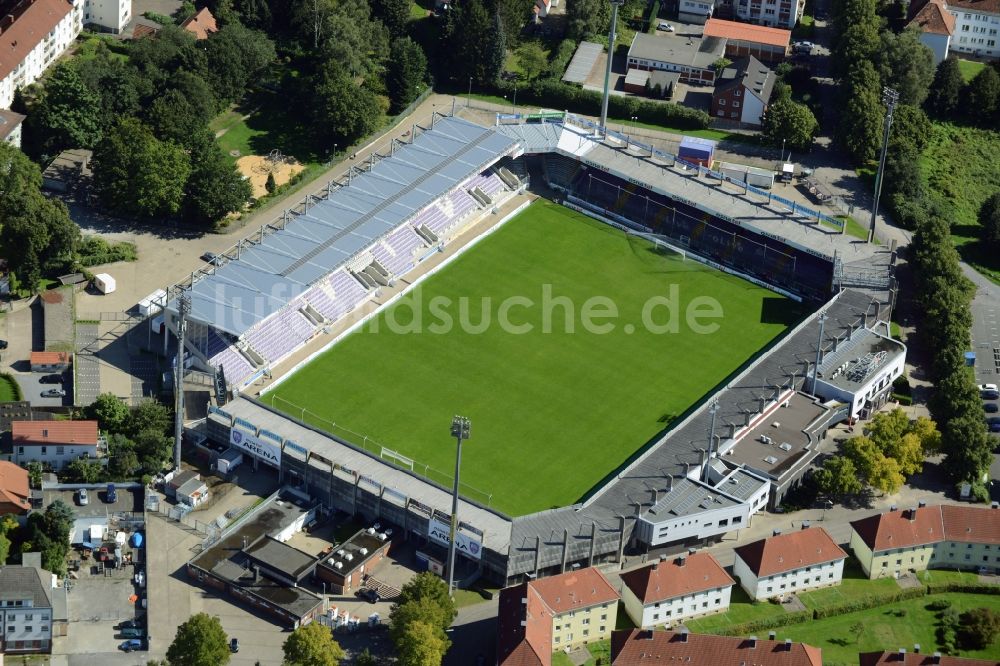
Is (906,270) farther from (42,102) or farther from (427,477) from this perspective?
(42,102)

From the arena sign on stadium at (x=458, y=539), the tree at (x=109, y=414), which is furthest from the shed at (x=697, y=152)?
the tree at (x=109, y=414)

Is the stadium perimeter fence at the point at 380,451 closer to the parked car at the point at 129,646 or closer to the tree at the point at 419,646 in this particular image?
the tree at the point at 419,646

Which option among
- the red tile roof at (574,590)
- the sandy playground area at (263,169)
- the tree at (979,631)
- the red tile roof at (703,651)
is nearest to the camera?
the red tile roof at (703,651)

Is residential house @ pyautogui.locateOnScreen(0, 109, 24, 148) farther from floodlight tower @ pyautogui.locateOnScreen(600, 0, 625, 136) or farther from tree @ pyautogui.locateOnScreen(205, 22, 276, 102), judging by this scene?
floodlight tower @ pyautogui.locateOnScreen(600, 0, 625, 136)

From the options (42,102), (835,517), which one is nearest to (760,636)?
(835,517)

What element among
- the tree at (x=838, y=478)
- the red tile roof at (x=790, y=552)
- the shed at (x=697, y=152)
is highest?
the shed at (x=697, y=152)

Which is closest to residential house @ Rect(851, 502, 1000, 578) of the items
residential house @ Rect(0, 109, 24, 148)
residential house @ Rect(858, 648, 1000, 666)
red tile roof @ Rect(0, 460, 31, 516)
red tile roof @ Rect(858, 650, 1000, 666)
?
residential house @ Rect(858, 648, 1000, 666)

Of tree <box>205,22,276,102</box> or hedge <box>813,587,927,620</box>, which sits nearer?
hedge <box>813,587,927,620</box>
